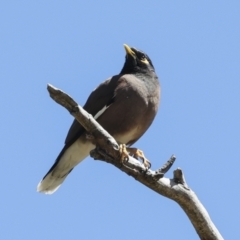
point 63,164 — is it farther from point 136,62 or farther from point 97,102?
point 136,62

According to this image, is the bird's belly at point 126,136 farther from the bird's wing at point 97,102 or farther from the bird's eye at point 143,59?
the bird's eye at point 143,59

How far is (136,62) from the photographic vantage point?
8156mm

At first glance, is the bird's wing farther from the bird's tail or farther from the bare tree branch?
the bare tree branch

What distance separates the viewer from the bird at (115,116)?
7195 mm

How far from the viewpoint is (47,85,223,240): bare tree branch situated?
5.11m

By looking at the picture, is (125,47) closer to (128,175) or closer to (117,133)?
(117,133)

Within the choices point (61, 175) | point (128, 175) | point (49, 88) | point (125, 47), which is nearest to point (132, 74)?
point (125, 47)

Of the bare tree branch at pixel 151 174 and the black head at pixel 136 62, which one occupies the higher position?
the black head at pixel 136 62

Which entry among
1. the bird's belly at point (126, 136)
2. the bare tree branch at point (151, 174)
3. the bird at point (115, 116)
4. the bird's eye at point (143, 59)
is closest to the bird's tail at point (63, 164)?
the bird at point (115, 116)

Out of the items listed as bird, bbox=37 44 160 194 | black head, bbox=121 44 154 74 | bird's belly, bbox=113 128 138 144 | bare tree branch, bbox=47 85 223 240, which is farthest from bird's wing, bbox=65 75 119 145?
bare tree branch, bbox=47 85 223 240

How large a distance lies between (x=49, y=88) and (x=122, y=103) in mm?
2287

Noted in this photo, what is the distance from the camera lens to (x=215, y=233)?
5070 mm

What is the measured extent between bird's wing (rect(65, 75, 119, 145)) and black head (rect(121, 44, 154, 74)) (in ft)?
1.84

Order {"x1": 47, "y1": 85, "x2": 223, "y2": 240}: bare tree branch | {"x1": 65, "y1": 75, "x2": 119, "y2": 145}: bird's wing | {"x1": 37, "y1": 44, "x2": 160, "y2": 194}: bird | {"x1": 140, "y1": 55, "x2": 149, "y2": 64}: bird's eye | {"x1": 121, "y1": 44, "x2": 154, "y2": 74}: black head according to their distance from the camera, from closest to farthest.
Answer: {"x1": 47, "y1": 85, "x2": 223, "y2": 240}: bare tree branch, {"x1": 37, "y1": 44, "x2": 160, "y2": 194}: bird, {"x1": 65, "y1": 75, "x2": 119, "y2": 145}: bird's wing, {"x1": 121, "y1": 44, "x2": 154, "y2": 74}: black head, {"x1": 140, "y1": 55, "x2": 149, "y2": 64}: bird's eye
